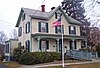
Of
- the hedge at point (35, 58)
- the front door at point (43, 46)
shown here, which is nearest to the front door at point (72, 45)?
the front door at point (43, 46)

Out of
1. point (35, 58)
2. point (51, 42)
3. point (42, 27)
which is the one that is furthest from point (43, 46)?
point (35, 58)

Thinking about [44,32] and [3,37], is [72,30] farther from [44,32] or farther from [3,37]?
[3,37]

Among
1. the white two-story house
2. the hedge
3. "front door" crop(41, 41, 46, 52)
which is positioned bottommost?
the hedge

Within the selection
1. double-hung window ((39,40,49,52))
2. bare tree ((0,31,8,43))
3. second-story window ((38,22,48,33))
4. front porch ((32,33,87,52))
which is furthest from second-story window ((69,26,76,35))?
bare tree ((0,31,8,43))

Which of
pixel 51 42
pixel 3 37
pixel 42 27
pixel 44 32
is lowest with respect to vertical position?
pixel 51 42

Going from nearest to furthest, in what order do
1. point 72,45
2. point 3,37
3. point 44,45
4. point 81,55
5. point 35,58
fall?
point 35,58
point 81,55
point 44,45
point 72,45
point 3,37

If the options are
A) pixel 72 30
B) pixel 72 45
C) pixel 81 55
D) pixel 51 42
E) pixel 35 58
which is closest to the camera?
pixel 35 58

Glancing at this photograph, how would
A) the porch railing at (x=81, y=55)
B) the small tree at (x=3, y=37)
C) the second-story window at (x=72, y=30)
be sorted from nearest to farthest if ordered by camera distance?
the porch railing at (x=81, y=55)
the second-story window at (x=72, y=30)
the small tree at (x=3, y=37)

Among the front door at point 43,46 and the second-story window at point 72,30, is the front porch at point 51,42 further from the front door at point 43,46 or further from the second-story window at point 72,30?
the second-story window at point 72,30

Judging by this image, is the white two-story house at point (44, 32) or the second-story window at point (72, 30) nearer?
the white two-story house at point (44, 32)

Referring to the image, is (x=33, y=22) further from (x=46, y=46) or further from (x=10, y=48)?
(x=10, y=48)

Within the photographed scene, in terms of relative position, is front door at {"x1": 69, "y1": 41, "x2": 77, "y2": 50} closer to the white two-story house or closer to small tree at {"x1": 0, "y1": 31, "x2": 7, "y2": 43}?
the white two-story house

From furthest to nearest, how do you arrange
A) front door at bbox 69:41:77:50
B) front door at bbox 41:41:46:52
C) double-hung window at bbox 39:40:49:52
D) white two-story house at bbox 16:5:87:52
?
front door at bbox 69:41:77:50 → front door at bbox 41:41:46:52 → double-hung window at bbox 39:40:49:52 → white two-story house at bbox 16:5:87:52

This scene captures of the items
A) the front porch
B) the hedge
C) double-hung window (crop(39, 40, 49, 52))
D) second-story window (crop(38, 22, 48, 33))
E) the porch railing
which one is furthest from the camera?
second-story window (crop(38, 22, 48, 33))
